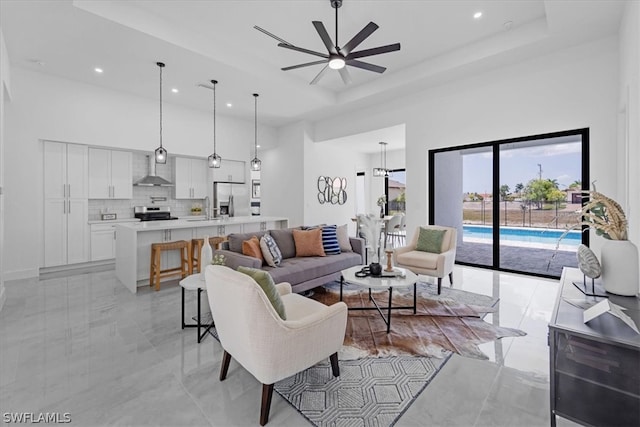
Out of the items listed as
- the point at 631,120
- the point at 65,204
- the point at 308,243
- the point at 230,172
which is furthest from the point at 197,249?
the point at 631,120

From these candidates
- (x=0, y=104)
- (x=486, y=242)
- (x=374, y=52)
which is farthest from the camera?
(x=486, y=242)

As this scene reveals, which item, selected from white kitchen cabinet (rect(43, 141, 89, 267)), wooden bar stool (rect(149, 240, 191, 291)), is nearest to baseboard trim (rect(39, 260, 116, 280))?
white kitchen cabinet (rect(43, 141, 89, 267))

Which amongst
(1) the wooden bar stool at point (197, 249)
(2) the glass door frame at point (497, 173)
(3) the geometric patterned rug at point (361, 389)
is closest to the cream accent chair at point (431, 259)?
(2) the glass door frame at point (497, 173)

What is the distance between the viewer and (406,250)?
4.56 meters

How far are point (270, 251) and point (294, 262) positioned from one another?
359 millimetres

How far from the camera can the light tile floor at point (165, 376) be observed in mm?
1788

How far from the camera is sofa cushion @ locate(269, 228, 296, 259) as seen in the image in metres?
4.18

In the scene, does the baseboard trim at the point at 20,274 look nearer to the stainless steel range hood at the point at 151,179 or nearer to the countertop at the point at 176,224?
the countertop at the point at 176,224

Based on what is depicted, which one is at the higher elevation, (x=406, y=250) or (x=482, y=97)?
(x=482, y=97)

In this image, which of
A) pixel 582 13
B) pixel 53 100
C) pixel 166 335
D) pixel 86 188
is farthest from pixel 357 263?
pixel 53 100

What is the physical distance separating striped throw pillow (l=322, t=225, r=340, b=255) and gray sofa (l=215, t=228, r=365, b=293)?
0.11m

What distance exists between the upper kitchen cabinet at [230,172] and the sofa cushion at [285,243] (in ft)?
12.9

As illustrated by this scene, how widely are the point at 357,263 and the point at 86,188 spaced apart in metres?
5.35

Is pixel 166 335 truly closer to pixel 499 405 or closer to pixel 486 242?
pixel 499 405
